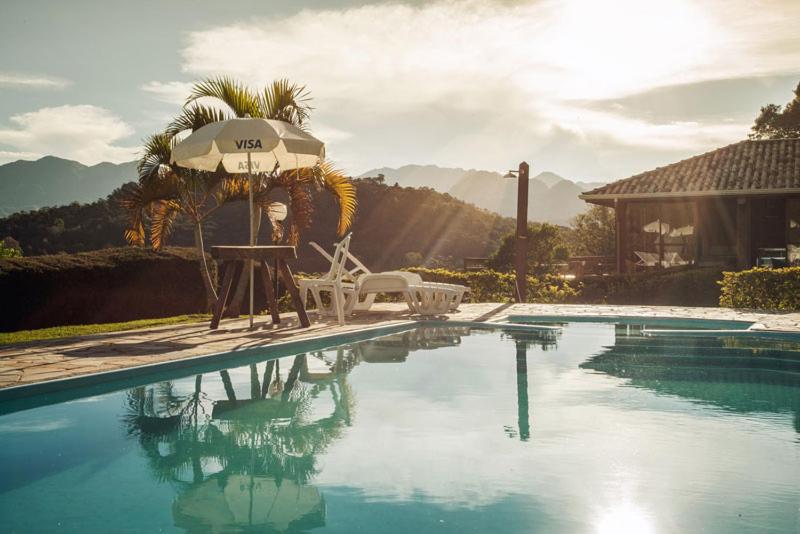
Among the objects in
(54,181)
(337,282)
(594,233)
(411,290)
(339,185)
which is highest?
(54,181)

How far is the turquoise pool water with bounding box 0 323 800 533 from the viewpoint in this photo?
12.0ft

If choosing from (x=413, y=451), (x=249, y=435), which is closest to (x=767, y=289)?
(x=413, y=451)

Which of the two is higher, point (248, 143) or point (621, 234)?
point (248, 143)

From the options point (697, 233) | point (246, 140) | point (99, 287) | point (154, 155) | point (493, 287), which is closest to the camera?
point (246, 140)

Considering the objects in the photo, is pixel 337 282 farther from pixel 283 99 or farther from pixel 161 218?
pixel 161 218

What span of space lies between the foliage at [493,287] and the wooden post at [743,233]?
478 centimetres

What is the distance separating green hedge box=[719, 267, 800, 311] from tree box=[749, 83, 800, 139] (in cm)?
3145

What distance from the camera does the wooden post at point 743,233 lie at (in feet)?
62.3

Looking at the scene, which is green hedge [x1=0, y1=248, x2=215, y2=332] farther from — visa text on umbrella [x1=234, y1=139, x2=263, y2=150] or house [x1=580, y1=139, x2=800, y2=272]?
house [x1=580, y1=139, x2=800, y2=272]

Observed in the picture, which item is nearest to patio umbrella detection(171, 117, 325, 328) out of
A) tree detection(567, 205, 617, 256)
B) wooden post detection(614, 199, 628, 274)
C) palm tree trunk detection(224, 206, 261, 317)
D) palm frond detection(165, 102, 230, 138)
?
palm tree trunk detection(224, 206, 261, 317)

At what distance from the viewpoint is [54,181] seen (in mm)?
96688

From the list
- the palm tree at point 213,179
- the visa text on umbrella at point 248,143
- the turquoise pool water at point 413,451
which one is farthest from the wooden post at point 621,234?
the visa text on umbrella at point 248,143

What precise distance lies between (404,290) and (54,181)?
9727 centimetres

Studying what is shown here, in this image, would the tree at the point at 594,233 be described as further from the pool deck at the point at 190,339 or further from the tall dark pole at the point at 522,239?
the pool deck at the point at 190,339
